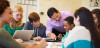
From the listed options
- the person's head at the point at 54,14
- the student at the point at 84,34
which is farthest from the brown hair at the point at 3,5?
the person's head at the point at 54,14

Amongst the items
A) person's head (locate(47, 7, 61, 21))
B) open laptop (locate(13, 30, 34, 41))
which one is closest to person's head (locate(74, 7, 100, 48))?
open laptop (locate(13, 30, 34, 41))

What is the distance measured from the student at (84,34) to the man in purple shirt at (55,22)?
4.24 feet

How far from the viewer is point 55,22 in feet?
8.98

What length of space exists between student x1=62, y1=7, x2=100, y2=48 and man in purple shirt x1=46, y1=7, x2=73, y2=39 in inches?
50.9

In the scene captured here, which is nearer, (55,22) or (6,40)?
(6,40)

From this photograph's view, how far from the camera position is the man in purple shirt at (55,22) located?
2529 millimetres

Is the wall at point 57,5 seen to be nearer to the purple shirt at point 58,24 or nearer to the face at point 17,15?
the purple shirt at point 58,24

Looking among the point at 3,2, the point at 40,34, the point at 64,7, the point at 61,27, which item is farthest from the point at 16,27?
the point at 64,7

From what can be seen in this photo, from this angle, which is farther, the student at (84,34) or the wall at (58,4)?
the wall at (58,4)

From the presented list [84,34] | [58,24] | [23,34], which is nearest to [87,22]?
[84,34]

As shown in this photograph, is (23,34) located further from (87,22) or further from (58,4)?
(58,4)

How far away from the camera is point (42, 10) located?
4383 millimetres

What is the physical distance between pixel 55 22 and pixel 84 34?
1.59 meters

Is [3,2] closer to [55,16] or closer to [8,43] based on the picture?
[8,43]
